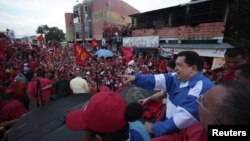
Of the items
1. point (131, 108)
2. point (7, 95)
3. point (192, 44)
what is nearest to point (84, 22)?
point (192, 44)

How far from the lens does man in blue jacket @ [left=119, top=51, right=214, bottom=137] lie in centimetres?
186

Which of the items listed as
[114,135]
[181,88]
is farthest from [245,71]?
[114,135]

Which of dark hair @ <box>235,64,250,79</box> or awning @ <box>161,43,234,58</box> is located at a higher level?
dark hair @ <box>235,64,250,79</box>

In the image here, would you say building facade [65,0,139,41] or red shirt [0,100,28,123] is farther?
building facade [65,0,139,41]

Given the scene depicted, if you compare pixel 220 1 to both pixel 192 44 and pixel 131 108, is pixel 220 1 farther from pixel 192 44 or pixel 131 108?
pixel 131 108

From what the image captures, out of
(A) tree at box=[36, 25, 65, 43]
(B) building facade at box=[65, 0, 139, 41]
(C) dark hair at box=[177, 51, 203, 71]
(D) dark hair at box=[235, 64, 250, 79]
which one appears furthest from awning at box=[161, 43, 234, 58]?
(A) tree at box=[36, 25, 65, 43]

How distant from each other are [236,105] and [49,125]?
214 centimetres

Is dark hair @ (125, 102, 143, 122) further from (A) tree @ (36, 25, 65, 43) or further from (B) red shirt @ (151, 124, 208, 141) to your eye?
(A) tree @ (36, 25, 65, 43)

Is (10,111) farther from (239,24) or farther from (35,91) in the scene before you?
(239,24)

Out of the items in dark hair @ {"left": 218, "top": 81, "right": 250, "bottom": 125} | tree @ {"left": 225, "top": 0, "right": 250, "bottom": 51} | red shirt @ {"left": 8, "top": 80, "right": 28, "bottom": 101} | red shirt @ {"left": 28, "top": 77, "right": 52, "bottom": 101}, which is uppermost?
tree @ {"left": 225, "top": 0, "right": 250, "bottom": 51}

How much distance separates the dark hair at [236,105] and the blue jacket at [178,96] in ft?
2.33

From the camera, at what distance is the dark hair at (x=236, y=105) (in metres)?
1.00

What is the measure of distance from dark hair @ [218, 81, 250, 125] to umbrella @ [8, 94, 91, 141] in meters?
1.52

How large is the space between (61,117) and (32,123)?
0.52m
